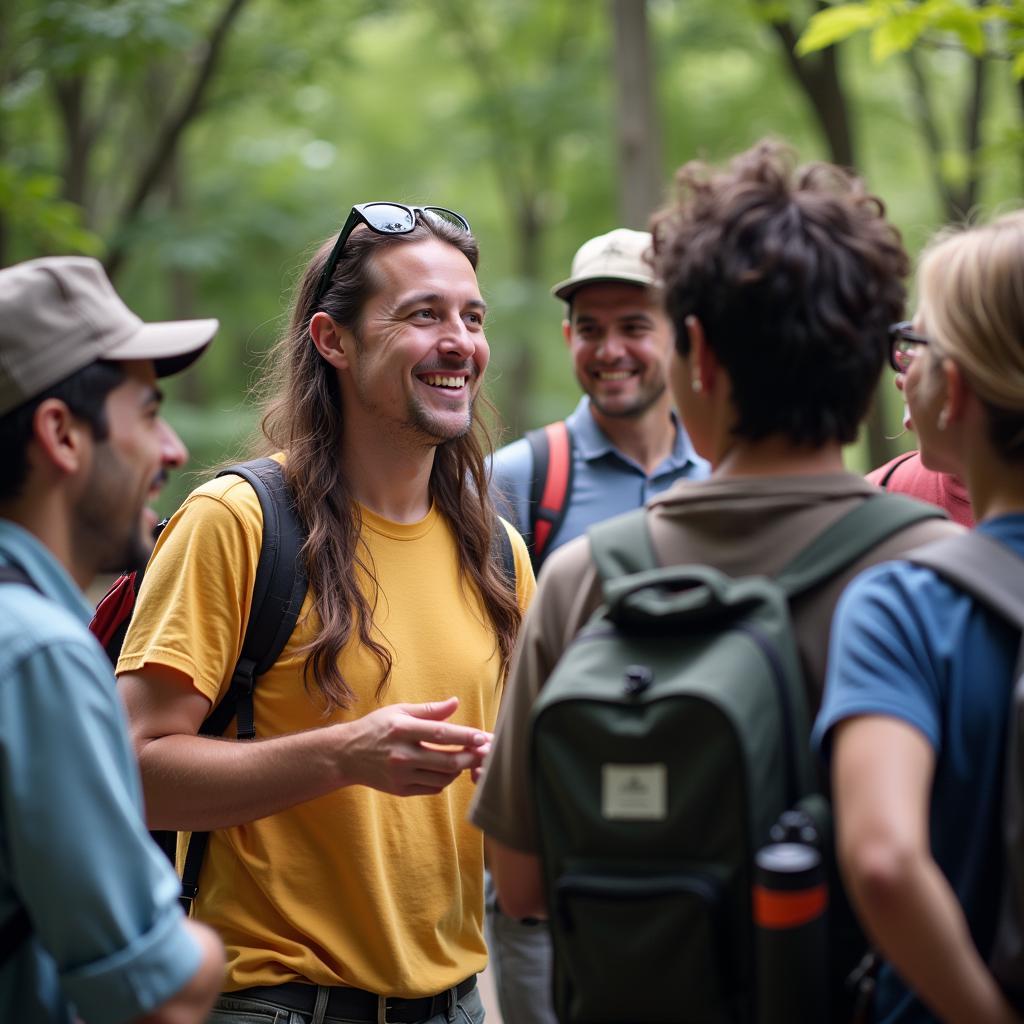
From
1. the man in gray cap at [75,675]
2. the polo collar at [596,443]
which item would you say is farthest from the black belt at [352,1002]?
the polo collar at [596,443]

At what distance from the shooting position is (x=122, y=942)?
1.97 metres

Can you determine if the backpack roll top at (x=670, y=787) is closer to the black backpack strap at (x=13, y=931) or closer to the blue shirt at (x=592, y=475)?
the black backpack strap at (x=13, y=931)

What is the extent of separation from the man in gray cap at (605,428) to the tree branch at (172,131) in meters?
7.57

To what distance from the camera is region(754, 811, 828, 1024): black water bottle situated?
1.81 metres

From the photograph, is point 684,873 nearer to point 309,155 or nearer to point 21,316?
point 21,316

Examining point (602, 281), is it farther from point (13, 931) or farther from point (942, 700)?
point (13, 931)

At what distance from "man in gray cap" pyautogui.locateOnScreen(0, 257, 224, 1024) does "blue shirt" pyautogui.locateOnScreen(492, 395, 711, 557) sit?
2810 millimetres

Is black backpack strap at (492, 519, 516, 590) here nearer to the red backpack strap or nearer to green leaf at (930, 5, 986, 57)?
the red backpack strap

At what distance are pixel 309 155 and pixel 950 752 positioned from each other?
16803 millimetres

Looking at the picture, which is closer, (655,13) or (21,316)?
(21,316)

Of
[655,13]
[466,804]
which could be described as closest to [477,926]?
[466,804]

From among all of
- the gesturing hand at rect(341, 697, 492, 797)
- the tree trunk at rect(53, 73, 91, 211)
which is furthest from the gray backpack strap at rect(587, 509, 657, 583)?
the tree trunk at rect(53, 73, 91, 211)

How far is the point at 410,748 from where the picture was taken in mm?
2879

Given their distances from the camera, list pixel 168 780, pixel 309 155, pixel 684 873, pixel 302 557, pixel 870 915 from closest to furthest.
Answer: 1. pixel 870 915
2. pixel 684 873
3. pixel 168 780
4. pixel 302 557
5. pixel 309 155
